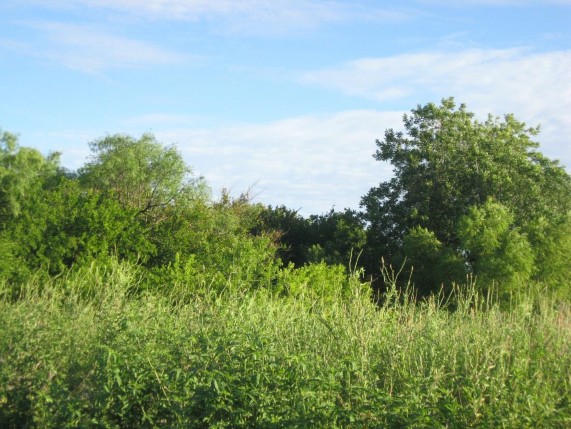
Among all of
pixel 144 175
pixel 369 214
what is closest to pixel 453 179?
pixel 369 214

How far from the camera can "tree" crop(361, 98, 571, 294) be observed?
31.1 metres

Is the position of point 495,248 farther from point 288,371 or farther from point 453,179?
point 288,371

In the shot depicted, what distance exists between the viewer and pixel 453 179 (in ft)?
103

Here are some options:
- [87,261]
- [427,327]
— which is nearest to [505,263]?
[87,261]

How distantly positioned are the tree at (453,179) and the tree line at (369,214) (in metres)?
0.06

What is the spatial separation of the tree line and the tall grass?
13.3 metres

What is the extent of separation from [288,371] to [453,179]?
26.5 metres

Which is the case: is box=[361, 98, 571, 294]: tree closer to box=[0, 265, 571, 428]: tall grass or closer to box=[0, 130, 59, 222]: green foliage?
box=[0, 130, 59, 222]: green foliage

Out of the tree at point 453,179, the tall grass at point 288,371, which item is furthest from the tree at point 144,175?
the tall grass at point 288,371

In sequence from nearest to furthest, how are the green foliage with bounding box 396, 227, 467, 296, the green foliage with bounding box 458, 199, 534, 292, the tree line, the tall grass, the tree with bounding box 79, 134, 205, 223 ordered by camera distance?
the tall grass < the tree line < the green foliage with bounding box 458, 199, 534, 292 < the green foliage with bounding box 396, 227, 467, 296 < the tree with bounding box 79, 134, 205, 223

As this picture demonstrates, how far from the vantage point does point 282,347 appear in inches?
273

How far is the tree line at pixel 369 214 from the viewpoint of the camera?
74.6ft

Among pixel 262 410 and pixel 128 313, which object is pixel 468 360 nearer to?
pixel 262 410

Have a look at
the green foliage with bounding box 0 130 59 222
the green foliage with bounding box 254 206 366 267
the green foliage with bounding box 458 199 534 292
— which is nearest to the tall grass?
the green foliage with bounding box 0 130 59 222
